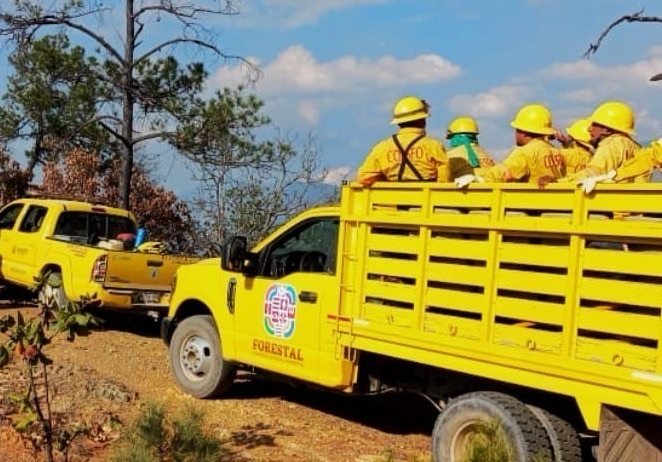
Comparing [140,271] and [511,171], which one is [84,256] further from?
[511,171]

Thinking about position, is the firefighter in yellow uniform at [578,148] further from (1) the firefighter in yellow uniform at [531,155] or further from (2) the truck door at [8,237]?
(2) the truck door at [8,237]

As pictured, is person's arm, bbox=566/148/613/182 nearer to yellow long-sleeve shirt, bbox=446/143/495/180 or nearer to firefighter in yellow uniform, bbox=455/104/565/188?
firefighter in yellow uniform, bbox=455/104/565/188

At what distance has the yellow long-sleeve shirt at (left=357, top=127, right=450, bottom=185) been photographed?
6.70 m

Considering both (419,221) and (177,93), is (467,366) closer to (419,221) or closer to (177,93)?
(419,221)

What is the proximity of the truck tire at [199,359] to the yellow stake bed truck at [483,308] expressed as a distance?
588 mm

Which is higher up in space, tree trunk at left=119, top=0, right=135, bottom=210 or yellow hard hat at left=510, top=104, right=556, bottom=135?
tree trunk at left=119, top=0, right=135, bottom=210

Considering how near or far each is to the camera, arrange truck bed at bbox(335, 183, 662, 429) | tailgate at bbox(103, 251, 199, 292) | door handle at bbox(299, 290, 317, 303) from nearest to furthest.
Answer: truck bed at bbox(335, 183, 662, 429) → door handle at bbox(299, 290, 317, 303) → tailgate at bbox(103, 251, 199, 292)

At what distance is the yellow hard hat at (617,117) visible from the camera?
5.95 m

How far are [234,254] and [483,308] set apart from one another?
2736mm

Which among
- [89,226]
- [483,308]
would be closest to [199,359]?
[483,308]

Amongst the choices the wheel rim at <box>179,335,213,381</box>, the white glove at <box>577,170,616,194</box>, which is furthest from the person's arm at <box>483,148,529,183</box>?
the wheel rim at <box>179,335,213,381</box>

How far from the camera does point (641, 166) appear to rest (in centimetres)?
570

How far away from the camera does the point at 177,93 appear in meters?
17.4

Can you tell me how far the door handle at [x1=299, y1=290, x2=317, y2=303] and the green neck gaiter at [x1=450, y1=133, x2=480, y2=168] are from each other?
167 centimetres
